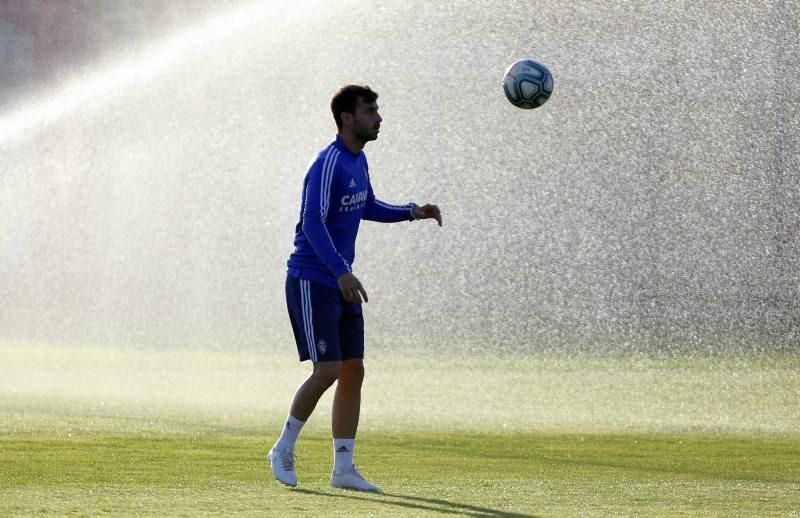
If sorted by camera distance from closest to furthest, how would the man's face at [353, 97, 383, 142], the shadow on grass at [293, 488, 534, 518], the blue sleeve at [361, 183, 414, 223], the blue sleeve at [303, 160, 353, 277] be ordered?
the shadow on grass at [293, 488, 534, 518], the blue sleeve at [303, 160, 353, 277], the man's face at [353, 97, 383, 142], the blue sleeve at [361, 183, 414, 223]

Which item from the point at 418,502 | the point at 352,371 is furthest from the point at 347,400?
the point at 418,502

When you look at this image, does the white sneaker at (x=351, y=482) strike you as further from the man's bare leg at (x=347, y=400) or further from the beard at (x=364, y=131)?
the beard at (x=364, y=131)

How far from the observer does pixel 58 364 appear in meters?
18.6

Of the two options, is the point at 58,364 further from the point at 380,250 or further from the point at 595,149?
the point at 595,149

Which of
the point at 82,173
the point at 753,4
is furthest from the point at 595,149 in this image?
the point at 82,173

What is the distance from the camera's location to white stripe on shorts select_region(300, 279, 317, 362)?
6691 millimetres

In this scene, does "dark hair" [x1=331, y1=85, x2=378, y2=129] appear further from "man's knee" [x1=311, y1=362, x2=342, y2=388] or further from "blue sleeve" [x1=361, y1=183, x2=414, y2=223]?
"man's knee" [x1=311, y1=362, x2=342, y2=388]

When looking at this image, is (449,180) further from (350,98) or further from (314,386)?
(314,386)

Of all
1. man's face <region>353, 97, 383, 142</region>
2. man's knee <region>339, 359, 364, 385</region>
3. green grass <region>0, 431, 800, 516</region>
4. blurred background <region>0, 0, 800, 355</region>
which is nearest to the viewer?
green grass <region>0, 431, 800, 516</region>

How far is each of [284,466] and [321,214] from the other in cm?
127

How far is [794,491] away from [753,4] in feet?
54.8

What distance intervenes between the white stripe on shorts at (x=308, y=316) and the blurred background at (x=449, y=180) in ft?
37.9

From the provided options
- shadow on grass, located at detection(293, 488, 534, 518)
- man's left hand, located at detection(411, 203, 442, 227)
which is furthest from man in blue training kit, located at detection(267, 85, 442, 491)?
man's left hand, located at detection(411, 203, 442, 227)

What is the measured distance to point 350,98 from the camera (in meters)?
6.85
